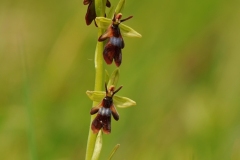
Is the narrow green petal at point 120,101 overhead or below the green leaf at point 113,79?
below

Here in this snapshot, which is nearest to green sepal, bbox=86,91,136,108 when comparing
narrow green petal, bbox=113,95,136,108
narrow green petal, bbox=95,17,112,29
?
narrow green petal, bbox=113,95,136,108

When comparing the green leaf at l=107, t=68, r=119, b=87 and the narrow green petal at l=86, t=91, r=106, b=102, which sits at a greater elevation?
the green leaf at l=107, t=68, r=119, b=87

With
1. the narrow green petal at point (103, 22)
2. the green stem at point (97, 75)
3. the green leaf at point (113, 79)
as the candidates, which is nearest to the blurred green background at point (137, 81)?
the green stem at point (97, 75)

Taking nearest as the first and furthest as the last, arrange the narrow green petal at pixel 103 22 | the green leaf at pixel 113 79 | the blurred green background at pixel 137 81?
the narrow green petal at pixel 103 22 < the green leaf at pixel 113 79 < the blurred green background at pixel 137 81

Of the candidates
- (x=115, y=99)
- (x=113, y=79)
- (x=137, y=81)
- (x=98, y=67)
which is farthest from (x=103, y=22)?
(x=137, y=81)

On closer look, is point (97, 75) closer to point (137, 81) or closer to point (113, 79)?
point (113, 79)

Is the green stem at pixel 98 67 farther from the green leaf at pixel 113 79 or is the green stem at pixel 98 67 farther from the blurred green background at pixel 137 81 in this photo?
the blurred green background at pixel 137 81

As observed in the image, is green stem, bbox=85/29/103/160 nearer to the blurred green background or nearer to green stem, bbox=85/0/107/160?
green stem, bbox=85/0/107/160

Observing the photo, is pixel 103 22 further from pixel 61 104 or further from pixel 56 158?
pixel 61 104
